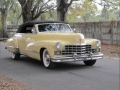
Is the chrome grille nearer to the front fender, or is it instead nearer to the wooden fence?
the front fender

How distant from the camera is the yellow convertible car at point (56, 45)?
8.42 metres

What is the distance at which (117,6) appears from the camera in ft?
64.0

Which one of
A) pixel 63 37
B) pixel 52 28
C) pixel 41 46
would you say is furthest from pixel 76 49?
pixel 52 28

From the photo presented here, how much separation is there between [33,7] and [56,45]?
1798 cm

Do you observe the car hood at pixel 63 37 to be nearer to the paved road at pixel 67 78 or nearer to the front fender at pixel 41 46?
the front fender at pixel 41 46

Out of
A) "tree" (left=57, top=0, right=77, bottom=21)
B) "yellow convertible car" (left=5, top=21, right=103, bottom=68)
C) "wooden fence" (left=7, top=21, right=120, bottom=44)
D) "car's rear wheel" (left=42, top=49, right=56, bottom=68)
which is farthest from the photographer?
"tree" (left=57, top=0, right=77, bottom=21)

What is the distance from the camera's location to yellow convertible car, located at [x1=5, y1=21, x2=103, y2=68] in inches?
332

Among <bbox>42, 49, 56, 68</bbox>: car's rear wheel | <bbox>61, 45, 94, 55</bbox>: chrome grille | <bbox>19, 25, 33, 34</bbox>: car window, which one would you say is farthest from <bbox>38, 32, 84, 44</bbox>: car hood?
<bbox>19, 25, 33, 34</bbox>: car window

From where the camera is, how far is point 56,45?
8359mm

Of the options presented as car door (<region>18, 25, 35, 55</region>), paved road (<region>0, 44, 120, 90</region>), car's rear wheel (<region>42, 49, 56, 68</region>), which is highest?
car door (<region>18, 25, 35, 55</region>)

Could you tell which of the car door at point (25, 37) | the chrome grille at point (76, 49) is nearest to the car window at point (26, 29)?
the car door at point (25, 37)

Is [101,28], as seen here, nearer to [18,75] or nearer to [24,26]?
[24,26]

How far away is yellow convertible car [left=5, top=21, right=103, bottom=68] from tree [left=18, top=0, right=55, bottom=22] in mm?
14194

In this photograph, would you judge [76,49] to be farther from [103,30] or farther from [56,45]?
[103,30]
